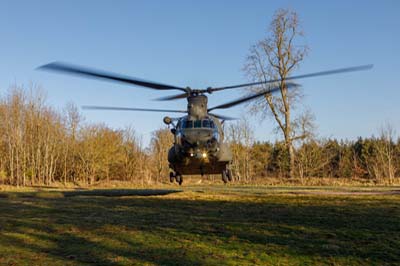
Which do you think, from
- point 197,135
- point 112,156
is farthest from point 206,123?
point 112,156

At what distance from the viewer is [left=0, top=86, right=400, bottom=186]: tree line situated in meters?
45.5

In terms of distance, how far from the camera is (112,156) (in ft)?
175

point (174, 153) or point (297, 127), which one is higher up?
point (297, 127)

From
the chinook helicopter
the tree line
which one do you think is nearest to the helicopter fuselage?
the chinook helicopter

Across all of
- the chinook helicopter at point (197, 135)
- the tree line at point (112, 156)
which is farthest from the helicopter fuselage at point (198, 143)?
the tree line at point (112, 156)

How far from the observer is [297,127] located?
136 ft

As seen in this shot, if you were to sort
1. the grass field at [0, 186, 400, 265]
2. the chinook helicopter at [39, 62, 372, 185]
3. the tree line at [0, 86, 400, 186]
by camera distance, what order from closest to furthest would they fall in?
1. the grass field at [0, 186, 400, 265]
2. the chinook helicopter at [39, 62, 372, 185]
3. the tree line at [0, 86, 400, 186]

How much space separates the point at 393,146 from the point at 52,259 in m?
51.5

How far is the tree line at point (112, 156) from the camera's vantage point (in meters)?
45.5

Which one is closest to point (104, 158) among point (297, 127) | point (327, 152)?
point (297, 127)

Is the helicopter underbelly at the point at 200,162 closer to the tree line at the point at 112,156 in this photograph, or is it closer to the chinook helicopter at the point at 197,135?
the chinook helicopter at the point at 197,135

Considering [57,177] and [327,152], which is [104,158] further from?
[327,152]

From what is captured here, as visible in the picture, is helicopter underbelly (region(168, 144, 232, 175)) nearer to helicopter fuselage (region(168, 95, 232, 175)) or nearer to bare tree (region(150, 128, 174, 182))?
helicopter fuselage (region(168, 95, 232, 175))

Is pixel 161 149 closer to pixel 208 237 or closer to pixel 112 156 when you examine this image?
pixel 112 156
